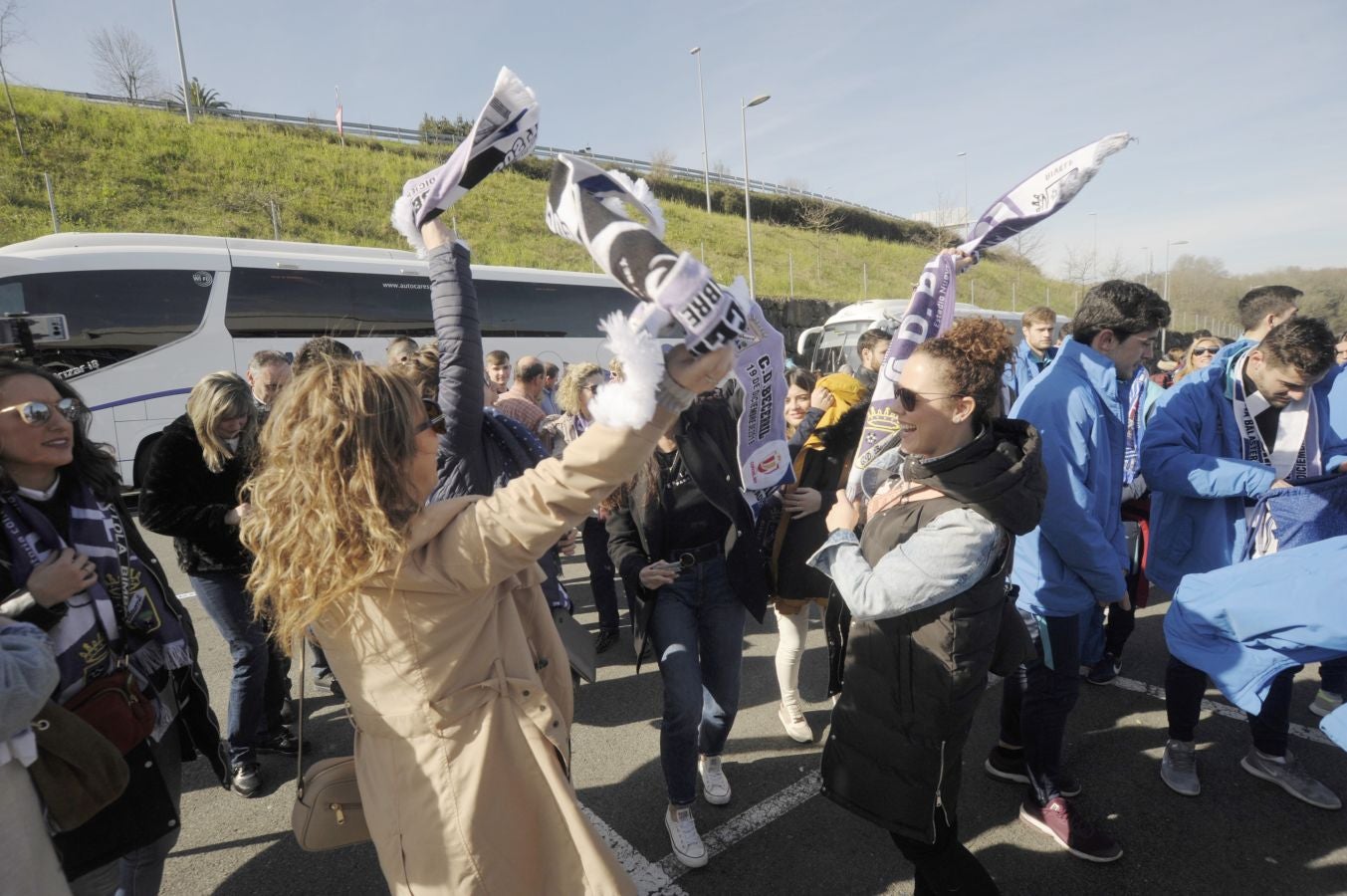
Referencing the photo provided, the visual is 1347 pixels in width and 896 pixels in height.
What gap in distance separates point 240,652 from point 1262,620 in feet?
13.4

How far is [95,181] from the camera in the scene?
2014 cm

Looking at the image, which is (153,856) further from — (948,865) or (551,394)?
(551,394)

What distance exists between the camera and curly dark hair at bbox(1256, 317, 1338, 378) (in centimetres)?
296

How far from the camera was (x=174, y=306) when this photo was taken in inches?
370

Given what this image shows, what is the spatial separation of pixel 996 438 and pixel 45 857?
267 centimetres

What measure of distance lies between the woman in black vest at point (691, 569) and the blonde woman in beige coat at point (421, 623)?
3.62ft

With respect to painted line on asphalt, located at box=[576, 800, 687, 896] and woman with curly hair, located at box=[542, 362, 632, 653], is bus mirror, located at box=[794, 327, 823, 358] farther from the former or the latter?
painted line on asphalt, located at box=[576, 800, 687, 896]

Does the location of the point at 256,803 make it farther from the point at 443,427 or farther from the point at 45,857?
the point at 443,427

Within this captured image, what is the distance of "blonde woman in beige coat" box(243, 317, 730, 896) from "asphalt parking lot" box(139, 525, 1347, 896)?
1.28m

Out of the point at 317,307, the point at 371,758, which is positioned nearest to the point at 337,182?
the point at 317,307

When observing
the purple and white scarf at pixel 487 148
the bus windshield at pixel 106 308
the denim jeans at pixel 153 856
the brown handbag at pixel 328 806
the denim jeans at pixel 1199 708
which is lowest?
the denim jeans at pixel 1199 708

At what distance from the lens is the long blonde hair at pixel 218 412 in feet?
9.75

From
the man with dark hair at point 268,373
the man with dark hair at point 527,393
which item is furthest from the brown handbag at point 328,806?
the man with dark hair at point 527,393

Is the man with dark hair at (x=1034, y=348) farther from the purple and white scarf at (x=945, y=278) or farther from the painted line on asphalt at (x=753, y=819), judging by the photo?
the painted line on asphalt at (x=753, y=819)
